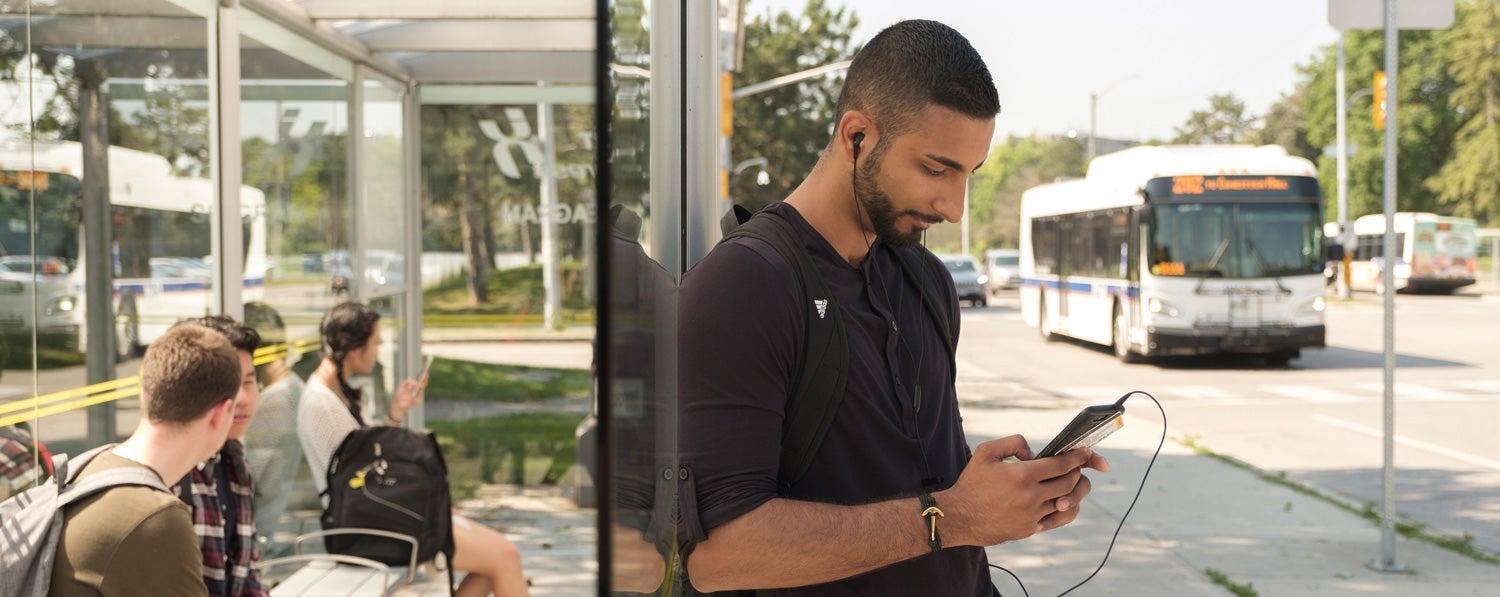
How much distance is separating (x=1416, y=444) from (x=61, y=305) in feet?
34.1

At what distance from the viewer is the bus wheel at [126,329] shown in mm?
5039

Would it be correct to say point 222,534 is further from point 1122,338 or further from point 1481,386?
point 1122,338

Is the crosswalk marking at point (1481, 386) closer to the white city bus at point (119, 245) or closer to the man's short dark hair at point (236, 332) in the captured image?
the white city bus at point (119, 245)

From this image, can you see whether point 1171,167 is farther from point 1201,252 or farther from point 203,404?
point 203,404

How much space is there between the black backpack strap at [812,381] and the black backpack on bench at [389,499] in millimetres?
3113

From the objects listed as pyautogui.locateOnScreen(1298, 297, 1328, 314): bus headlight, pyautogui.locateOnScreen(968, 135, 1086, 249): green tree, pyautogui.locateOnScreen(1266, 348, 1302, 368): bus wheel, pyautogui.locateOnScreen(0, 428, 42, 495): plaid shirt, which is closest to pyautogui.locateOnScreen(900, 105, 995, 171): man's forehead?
pyautogui.locateOnScreen(0, 428, 42, 495): plaid shirt

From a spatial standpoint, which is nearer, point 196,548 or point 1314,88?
point 196,548

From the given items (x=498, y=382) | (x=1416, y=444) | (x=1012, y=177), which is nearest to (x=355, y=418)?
(x=498, y=382)

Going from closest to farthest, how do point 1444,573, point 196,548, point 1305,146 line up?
1. point 196,548
2. point 1444,573
3. point 1305,146

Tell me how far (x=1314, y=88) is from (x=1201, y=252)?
54.9 metres

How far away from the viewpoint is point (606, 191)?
0.84m

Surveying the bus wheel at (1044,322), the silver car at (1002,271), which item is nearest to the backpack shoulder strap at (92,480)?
the bus wheel at (1044,322)

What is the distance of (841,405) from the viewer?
1729 mm

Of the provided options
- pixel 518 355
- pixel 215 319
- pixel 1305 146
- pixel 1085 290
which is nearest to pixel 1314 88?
pixel 1305 146
